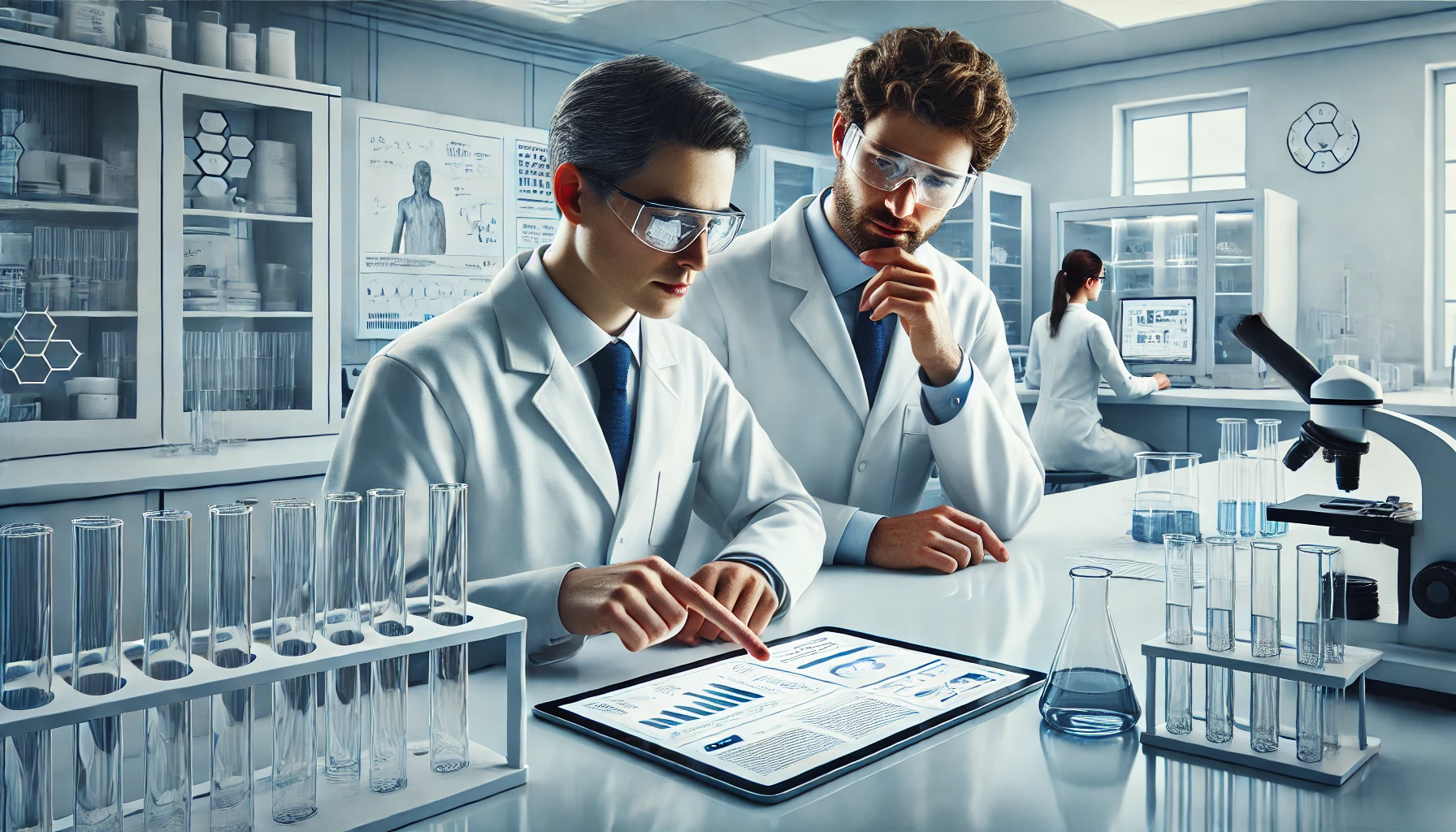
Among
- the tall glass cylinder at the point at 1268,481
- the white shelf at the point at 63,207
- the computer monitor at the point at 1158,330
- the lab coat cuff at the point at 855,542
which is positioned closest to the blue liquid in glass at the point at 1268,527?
the tall glass cylinder at the point at 1268,481

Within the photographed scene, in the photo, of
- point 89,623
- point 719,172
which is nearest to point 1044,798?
point 89,623

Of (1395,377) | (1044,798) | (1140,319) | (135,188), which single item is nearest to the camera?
(1044,798)

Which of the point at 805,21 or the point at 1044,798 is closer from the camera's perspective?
the point at 1044,798

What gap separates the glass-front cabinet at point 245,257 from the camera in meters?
3.60

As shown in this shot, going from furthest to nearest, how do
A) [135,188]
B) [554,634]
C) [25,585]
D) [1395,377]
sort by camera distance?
[1395,377]
[135,188]
[554,634]
[25,585]

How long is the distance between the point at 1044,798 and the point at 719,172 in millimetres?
835

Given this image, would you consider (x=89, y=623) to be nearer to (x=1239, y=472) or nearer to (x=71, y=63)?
(x=1239, y=472)

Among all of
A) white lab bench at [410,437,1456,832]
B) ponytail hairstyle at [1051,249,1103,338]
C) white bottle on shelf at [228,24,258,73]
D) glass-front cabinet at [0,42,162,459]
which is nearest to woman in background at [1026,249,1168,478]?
ponytail hairstyle at [1051,249,1103,338]

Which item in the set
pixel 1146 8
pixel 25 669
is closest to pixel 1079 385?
pixel 1146 8

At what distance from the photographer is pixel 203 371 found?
3.66 m

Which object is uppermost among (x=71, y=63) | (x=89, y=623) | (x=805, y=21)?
(x=805, y=21)

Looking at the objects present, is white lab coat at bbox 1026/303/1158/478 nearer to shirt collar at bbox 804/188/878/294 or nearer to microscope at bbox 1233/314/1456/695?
shirt collar at bbox 804/188/878/294

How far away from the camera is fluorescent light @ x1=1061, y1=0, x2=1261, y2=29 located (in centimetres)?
530

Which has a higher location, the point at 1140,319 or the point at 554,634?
the point at 1140,319
